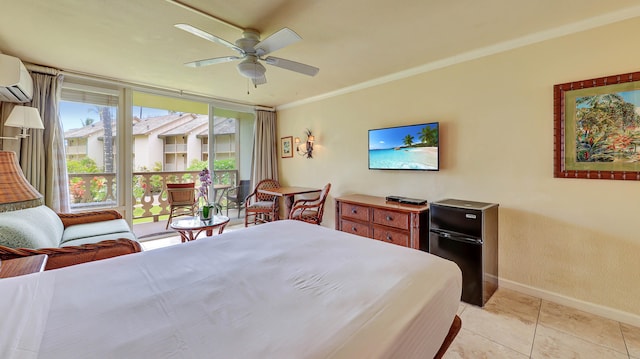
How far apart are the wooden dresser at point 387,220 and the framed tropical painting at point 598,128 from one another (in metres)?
1.26

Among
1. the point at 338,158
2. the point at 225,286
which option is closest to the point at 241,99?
the point at 338,158

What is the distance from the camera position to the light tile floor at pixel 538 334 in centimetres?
175

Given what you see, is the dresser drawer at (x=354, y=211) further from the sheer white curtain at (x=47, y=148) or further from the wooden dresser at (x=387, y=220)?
the sheer white curtain at (x=47, y=148)

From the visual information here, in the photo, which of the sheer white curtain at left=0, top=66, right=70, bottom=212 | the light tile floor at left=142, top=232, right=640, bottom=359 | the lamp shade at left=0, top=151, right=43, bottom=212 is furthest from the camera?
the sheer white curtain at left=0, top=66, right=70, bottom=212

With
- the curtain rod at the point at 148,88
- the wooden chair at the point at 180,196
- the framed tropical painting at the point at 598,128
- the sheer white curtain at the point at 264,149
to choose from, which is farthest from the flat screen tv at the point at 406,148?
the wooden chair at the point at 180,196

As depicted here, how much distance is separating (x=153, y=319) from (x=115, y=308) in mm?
195

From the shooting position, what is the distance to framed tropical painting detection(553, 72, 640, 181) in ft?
6.52

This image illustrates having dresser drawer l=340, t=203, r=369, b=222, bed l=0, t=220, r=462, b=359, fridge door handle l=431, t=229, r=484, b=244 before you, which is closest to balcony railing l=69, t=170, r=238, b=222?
dresser drawer l=340, t=203, r=369, b=222

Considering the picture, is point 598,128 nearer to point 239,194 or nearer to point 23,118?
point 239,194

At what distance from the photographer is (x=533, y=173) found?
2.44 meters

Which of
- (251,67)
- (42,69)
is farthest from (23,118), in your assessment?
(251,67)

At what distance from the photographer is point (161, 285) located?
1.16 metres

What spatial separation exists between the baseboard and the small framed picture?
3812 millimetres

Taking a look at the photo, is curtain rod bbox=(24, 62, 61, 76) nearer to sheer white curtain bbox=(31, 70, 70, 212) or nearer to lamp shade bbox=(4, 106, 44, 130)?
sheer white curtain bbox=(31, 70, 70, 212)
